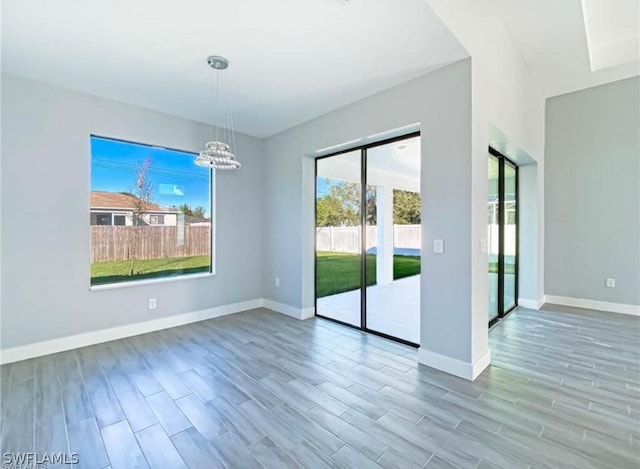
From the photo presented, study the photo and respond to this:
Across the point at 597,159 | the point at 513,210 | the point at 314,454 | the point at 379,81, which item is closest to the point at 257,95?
the point at 379,81

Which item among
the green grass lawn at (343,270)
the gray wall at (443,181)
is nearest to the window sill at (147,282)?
the green grass lawn at (343,270)

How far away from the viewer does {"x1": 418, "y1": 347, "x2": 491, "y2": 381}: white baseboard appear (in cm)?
259

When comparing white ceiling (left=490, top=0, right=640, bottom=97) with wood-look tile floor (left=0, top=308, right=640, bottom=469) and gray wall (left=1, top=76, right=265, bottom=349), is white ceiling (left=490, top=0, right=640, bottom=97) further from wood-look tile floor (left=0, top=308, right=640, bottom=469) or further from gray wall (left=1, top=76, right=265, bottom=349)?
gray wall (left=1, top=76, right=265, bottom=349)

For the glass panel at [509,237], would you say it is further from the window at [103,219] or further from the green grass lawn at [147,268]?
the window at [103,219]

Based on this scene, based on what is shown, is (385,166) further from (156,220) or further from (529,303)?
(529,303)

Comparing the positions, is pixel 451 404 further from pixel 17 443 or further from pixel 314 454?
pixel 17 443

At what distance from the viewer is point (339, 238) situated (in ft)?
14.1

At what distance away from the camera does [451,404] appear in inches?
87.4

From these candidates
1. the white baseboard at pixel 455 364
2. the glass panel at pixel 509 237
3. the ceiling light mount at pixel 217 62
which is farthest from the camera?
the glass panel at pixel 509 237

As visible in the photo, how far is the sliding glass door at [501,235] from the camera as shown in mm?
4152

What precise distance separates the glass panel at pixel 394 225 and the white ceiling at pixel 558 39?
1.79 metres

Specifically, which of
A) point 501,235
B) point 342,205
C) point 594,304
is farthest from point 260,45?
point 594,304

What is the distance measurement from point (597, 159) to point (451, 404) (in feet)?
16.3

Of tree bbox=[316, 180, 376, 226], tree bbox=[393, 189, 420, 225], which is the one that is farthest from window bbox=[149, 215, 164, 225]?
tree bbox=[393, 189, 420, 225]
